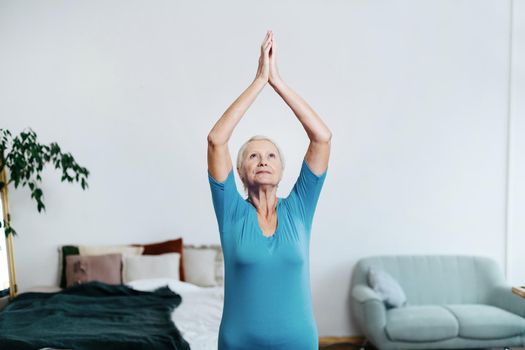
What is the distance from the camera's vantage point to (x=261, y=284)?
4.47ft

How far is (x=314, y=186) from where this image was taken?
150 centimetres

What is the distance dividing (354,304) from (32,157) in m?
2.66

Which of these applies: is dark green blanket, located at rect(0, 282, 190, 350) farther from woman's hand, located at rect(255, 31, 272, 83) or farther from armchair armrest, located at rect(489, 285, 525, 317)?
armchair armrest, located at rect(489, 285, 525, 317)

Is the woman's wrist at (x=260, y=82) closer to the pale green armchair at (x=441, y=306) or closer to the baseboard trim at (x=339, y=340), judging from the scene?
the pale green armchair at (x=441, y=306)

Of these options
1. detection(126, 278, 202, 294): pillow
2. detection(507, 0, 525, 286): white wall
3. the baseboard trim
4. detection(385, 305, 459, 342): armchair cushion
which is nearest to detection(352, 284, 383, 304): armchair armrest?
detection(385, 305, 459, 342): armchair cushion

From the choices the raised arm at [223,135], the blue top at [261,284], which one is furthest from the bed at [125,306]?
the raised arm at [223,135]

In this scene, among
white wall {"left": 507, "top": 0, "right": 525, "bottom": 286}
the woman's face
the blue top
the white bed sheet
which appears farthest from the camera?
white wall {"left": 507, "top": 0, "right": 525, "bottom": 286}

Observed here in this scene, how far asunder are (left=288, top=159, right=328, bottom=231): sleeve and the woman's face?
6 centimetres

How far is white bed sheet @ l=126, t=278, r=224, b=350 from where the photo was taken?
112 inches

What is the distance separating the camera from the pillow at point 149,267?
4.15 meters

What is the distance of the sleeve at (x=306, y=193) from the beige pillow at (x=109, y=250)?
3.13 metres

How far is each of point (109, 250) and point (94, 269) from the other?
26 cm

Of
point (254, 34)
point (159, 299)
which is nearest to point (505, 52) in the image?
point (254, 34)

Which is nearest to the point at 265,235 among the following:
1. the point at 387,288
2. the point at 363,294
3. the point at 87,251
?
A: the point at 363,294
